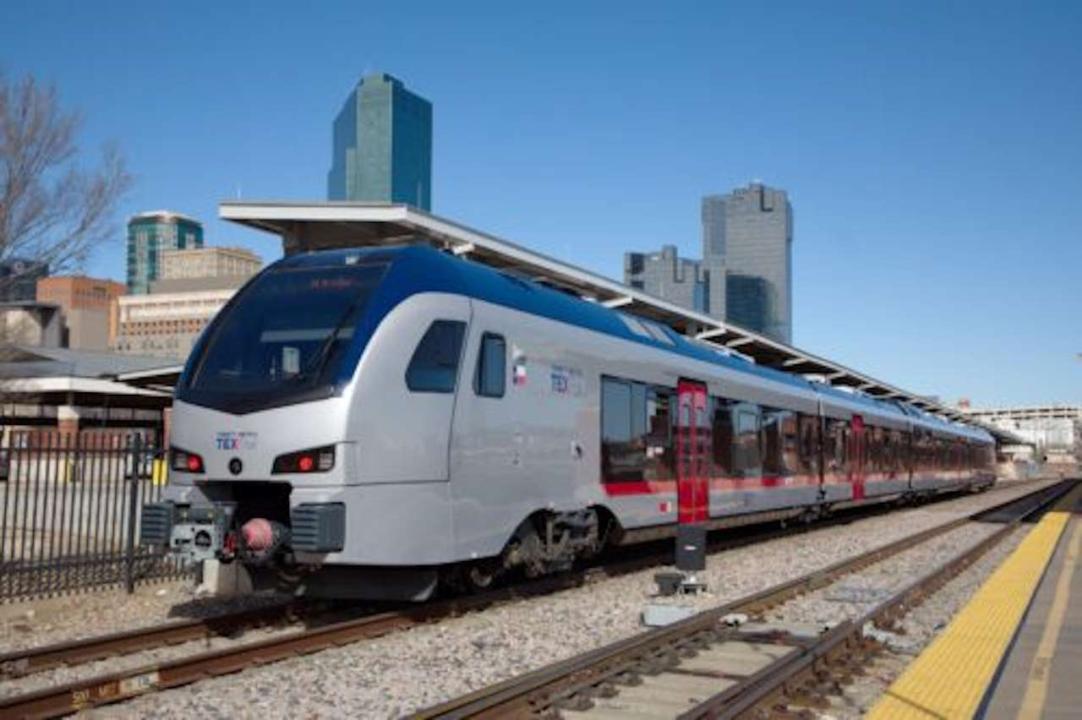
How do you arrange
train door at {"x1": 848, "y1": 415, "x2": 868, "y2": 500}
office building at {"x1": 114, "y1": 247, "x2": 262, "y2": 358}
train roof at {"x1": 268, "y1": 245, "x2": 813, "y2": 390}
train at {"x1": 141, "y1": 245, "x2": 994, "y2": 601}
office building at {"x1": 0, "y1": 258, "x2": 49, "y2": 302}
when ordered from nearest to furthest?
train at {"x1": 141, "y1": 245, "x2": 994, "y2": 601}
train roof at {"x1": 268, "y1": 245, "x2": 813, "y2": 390}
office building at {"x1": 0, "y1": 258, "x2": 49, "y2": 302}
train door at {"x1": 848, "y1": 415, "x2": 868, "y2": 500}
office building at {"x1": 114, "y1": 247, "x2": 262, "y2": 358}

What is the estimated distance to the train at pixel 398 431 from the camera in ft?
28.4

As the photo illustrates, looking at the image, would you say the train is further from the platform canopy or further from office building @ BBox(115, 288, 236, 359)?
office building @ BBox(115, 288, 236, 359)

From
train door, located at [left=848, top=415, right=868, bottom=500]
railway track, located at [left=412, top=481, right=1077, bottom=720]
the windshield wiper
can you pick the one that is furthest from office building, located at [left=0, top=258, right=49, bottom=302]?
train door, located at [left=848, top=415, right=868, bottom=500]

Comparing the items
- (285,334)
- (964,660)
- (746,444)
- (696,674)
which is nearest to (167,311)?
(746,444)

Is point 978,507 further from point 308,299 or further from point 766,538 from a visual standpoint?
point 308,299

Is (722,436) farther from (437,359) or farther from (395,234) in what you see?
(437,359)

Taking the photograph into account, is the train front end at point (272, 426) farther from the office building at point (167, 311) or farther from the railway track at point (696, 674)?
the office building at point (167, 311)

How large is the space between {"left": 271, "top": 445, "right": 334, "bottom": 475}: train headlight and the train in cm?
2

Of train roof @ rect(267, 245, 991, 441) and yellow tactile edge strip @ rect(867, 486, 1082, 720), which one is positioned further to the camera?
train roof @ rect(267, 245, 991, 441)

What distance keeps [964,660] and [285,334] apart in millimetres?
6101

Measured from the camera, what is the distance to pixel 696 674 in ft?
25.6

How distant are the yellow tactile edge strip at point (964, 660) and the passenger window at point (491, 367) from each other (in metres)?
4.36

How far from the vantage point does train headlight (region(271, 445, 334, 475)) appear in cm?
852

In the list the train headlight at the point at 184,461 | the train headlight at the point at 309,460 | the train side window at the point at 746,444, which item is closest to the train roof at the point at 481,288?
the train headlight at the point at 309,460
